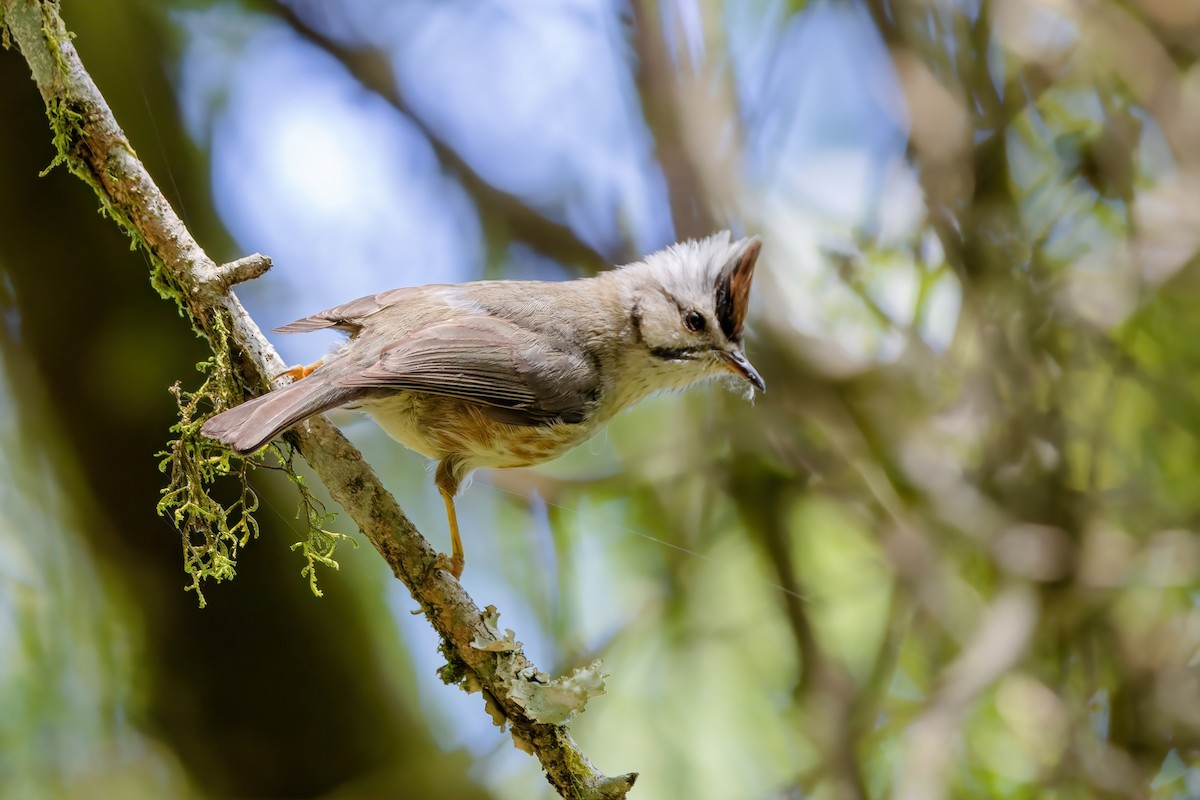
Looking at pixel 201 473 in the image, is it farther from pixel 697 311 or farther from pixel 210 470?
pixel 697 311

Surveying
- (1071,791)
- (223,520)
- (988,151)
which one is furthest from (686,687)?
(988,151)

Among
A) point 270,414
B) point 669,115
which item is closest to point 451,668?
point 270,414

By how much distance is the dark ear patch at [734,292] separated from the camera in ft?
8.16

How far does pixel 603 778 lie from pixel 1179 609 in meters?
3.12

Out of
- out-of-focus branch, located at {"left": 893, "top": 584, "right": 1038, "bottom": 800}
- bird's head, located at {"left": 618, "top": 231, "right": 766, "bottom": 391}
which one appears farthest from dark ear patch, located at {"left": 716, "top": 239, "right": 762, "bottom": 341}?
out-of-focus branch, located at {"left": 893, "top": 584, "right": 1038, "bottom": 800}

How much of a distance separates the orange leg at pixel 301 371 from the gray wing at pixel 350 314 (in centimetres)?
14

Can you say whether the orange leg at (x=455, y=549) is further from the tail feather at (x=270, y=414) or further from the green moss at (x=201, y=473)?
the tail feather at (x=270, y=414)

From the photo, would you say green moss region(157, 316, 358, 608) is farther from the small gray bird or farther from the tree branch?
the small gray bird

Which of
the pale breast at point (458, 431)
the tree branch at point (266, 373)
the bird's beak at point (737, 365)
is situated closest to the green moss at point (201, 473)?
the tree branch at point (266, 373)

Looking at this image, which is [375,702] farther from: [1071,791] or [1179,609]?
[1179,609]

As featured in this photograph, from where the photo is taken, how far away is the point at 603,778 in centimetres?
192

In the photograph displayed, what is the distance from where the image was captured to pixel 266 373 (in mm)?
1881

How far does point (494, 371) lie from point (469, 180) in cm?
151

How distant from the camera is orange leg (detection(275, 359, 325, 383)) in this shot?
6.54 feet
